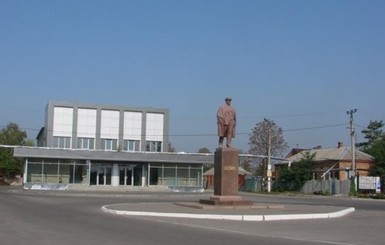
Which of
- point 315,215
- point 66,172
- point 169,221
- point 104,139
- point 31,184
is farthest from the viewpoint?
point 104,139

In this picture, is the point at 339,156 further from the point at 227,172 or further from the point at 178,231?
the point at 178,231

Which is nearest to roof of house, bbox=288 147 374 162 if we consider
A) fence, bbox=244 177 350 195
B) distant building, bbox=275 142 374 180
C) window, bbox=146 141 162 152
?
distant building, bbox=275 142 374 180

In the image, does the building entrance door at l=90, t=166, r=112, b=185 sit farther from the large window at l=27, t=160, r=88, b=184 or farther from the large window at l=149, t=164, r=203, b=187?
the large window at l=149, t=164, r=203, b=187

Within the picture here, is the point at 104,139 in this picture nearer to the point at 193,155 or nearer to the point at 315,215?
the point at 193,155

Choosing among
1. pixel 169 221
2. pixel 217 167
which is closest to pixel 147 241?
pixel 169 221

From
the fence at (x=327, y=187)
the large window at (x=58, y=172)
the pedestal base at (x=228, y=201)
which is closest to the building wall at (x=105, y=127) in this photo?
the large window at (x=58, y=172)

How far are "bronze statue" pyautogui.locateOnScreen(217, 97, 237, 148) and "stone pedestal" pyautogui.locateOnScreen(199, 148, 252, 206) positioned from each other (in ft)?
4.13

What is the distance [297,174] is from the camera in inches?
2596

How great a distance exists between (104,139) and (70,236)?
61.0 meters

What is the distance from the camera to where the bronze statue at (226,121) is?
27.0 m

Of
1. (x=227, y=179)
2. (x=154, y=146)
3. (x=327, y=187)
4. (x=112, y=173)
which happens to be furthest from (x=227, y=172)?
(x=154, y=146)

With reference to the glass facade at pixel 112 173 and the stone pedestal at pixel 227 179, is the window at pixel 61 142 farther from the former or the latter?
the stone pedestal at pixel 227 179

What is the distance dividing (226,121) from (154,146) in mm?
50071

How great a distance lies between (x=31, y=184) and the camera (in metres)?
58.8
